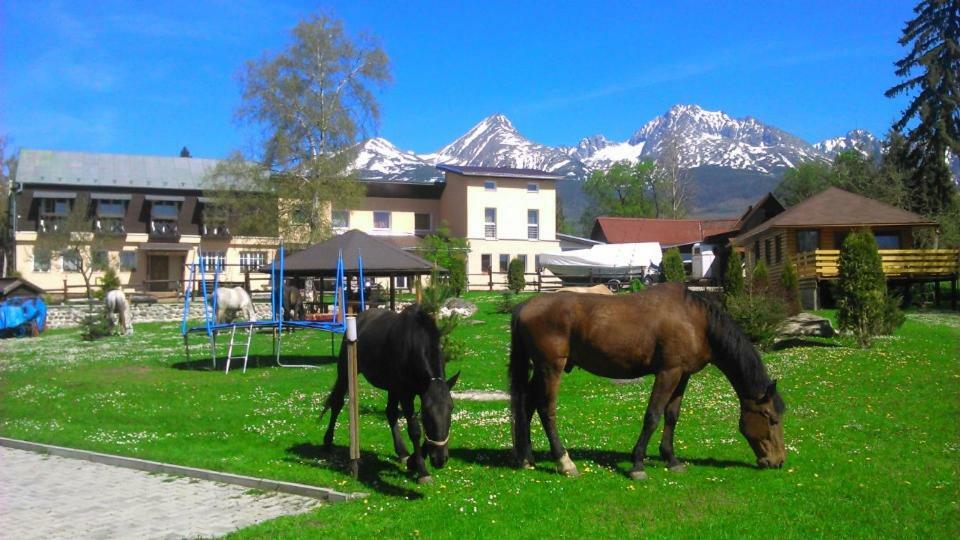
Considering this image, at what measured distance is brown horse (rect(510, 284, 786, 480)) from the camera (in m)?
9.29

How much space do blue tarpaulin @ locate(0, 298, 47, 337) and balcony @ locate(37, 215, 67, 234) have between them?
61.6 ft

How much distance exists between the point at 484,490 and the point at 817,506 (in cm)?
317

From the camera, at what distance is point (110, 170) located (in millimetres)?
64812

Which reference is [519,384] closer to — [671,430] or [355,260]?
[671,430]

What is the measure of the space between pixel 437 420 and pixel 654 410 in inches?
93.0

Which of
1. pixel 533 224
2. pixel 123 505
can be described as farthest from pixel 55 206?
pixel 123 505

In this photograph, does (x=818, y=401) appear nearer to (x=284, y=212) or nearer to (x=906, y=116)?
(x=284, y=212)

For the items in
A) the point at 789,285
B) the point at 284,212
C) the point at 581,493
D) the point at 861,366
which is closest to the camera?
the point at 581,493

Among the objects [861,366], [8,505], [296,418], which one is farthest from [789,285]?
[8,505]

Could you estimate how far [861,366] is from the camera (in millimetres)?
16703

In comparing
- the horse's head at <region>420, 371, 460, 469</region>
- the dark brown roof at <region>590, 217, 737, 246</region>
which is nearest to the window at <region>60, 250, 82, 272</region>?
the dark brown roof at <region>590, 217, 737, 246</region>

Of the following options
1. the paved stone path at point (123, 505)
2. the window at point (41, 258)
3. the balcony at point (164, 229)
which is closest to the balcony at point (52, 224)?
the window at point (41, 258)

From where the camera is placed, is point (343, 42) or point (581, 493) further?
point (343, 42)

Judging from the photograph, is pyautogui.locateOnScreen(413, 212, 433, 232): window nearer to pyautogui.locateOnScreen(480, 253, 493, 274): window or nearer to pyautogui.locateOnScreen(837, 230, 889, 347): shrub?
pyautogui.locateOnScreen(480, 253, 493, 274): window
